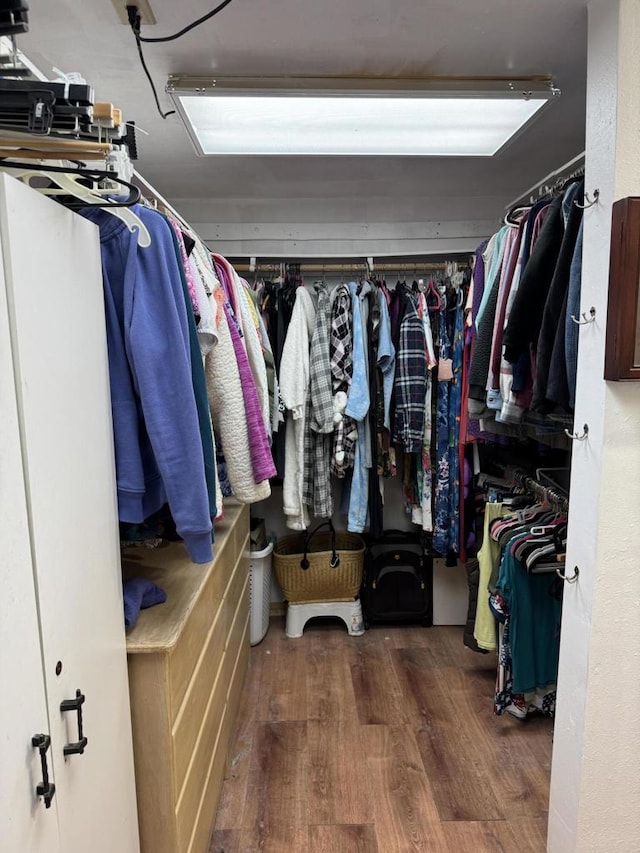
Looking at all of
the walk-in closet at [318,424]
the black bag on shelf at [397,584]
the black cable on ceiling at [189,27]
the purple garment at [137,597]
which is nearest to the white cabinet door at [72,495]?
the walk-in closet at [318,424]

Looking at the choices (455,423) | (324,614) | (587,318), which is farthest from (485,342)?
(324,614)

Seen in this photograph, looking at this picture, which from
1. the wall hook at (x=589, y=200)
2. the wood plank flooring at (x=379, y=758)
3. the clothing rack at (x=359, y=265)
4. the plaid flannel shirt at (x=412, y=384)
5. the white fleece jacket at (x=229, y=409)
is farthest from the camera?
the clothing rack at (x=359, y=265)

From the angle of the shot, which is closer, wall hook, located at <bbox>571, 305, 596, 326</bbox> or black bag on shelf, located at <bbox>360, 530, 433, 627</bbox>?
wall hook, located at <bbox>571, 305, 596, 326</bbox>

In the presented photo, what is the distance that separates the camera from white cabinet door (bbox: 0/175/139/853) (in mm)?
747

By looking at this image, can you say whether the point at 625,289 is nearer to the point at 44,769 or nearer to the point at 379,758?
the point at 44,769

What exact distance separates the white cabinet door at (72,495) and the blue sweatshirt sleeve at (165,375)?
0.07 meters

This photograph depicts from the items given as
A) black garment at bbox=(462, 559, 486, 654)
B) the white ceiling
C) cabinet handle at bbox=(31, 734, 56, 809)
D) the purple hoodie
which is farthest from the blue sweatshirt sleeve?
black garment at bbox=(462, 559, 486, 654)

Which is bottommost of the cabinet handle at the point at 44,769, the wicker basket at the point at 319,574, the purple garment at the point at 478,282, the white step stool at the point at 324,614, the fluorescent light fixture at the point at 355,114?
the white step stool at the point at 324,614

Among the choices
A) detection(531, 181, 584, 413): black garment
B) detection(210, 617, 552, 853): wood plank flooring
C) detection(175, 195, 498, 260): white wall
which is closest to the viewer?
detection(531, 181, 584, 413): black garment

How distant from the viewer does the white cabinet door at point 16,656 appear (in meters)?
0.69

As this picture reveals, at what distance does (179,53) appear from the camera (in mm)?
1504

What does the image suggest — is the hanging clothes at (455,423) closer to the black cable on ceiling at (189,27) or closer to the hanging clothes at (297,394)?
the hanging clothes at (297,394)

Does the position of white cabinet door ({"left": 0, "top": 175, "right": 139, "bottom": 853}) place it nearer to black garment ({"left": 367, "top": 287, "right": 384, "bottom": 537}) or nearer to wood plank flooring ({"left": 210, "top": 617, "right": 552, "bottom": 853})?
wood plank flooring ({"left": 210, "top": 617, "right": 552, "bottom": 853})

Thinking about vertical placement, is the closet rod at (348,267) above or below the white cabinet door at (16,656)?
above
